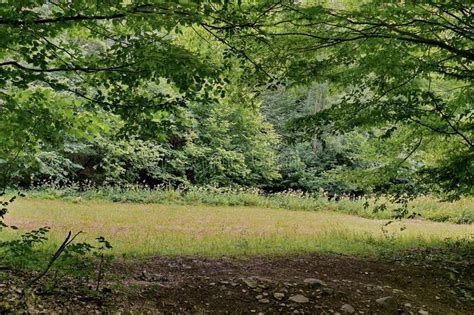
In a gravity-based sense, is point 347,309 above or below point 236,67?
below

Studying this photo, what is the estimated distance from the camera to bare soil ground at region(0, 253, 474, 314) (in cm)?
499

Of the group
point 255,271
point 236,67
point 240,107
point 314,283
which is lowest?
point 255,271

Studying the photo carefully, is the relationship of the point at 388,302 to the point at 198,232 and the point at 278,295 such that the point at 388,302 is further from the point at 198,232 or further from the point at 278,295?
the point at 198,232

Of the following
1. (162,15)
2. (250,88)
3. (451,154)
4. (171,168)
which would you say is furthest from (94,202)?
(162,15)

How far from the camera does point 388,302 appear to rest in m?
5.70

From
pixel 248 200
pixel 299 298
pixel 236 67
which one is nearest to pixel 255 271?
pixel 299 298

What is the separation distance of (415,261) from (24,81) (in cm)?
799

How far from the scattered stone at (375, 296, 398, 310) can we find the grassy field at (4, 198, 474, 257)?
10.3 ft

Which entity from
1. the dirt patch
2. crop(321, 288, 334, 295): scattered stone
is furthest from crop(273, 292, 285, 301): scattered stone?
crop(321, 288, 334, 295): scattered stone

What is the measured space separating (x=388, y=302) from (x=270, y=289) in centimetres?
163

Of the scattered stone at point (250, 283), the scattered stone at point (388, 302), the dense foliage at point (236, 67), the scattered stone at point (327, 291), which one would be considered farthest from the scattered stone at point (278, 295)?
the dense foliage at point (236, 67)

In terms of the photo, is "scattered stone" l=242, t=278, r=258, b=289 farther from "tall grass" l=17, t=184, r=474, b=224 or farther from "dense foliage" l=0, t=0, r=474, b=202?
Result: "tall grass" l=17, t=184, r=474, b=224

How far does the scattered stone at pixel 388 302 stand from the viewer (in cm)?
558

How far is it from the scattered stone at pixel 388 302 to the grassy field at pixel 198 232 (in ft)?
10.3
